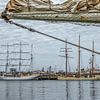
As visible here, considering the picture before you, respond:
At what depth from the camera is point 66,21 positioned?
12.6 meters

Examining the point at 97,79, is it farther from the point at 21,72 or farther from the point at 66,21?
the point at 66,21

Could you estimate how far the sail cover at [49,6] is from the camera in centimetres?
1291

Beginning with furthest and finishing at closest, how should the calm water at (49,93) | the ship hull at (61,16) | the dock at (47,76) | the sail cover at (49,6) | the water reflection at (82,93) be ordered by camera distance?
the dock at (47,76)
the calm water at (49,93)
the water reflection at (82,93)
the sail cover at (49,6)
the ship hull at (61,16)

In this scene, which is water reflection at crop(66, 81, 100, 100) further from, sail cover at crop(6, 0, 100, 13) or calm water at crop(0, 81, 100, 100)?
sail cover at crop(6, 0, 100, 13)

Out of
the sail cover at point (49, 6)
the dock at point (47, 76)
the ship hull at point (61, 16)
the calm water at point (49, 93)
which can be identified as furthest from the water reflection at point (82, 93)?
the dock at point (47, 76)

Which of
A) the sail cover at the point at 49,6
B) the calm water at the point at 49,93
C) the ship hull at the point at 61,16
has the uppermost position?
the sail cover at the point at 49,6

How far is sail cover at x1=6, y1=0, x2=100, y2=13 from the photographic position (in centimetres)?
1291

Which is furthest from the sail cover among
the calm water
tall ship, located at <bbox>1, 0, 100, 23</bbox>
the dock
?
the dock

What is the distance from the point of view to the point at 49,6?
42.5ft

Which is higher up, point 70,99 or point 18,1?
point 18,1

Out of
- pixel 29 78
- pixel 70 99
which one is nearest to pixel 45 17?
pixel 70 99

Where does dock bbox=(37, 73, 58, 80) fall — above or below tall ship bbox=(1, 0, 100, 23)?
below

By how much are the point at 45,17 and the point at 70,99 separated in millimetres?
32246

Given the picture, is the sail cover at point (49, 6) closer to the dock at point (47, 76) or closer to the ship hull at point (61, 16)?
the ship hull at point (61, 16)
